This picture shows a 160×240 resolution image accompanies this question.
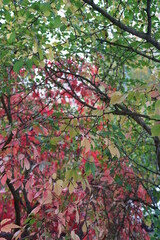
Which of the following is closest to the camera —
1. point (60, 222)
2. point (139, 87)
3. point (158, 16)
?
point (139, 87)

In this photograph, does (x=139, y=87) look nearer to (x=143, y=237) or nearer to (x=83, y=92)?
(x=83, y=92)

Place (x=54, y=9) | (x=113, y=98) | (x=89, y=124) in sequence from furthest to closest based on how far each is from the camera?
(x=89, y=124)
(x=54, y=9)
(x=113, y=98)

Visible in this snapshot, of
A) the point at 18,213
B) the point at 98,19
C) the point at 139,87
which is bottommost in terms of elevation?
the point at 18,213

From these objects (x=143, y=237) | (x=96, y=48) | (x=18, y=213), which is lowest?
(x=143, y=237)

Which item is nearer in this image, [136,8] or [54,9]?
[54,9]

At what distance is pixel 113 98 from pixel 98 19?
1188 mm

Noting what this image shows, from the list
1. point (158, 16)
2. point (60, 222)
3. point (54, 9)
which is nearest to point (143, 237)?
point (60, 222)

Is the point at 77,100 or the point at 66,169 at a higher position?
the point at 77,100

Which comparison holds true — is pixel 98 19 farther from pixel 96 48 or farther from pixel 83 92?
pixel 83 92

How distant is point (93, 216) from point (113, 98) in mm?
1249

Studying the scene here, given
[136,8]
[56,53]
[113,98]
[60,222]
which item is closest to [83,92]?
[56,53]

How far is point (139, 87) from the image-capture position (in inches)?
48.4

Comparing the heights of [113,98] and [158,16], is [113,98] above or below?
below

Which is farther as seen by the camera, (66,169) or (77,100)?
(77,100)
